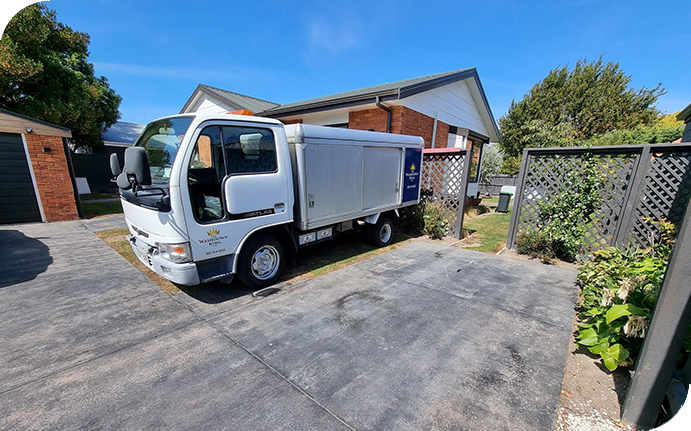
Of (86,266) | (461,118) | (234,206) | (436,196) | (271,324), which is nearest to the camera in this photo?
(271,324)

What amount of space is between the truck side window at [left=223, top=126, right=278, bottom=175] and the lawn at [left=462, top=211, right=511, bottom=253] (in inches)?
188

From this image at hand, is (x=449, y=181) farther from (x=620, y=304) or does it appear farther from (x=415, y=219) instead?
(x=620, y=304)

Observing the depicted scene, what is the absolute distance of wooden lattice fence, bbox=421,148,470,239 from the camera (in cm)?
637

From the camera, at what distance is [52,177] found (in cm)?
724

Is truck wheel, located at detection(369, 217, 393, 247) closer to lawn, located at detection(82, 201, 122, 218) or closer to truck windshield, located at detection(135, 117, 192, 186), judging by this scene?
truck windshield, located at detection(135, 117, 192, 186)

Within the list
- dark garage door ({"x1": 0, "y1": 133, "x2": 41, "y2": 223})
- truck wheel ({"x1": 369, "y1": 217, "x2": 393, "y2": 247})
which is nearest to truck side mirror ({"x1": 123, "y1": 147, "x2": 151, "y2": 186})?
truck wheel ({"x1": 369, "y1": 217, "x2": 393, "y2": 247})

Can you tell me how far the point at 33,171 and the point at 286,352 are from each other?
9181mm

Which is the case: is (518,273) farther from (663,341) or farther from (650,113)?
(650,113)

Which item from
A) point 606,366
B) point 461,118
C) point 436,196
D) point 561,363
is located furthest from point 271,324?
point 461,118

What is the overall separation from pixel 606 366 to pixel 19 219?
12.0 meters

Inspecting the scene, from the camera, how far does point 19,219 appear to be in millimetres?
7062

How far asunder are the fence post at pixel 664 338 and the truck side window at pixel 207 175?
3.96m

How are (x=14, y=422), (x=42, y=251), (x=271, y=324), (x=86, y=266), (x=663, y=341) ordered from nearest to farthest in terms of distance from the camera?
1. (x=663, y=341)
2. (x=14, y=422)
3. (x=271, y=324)
4. (x=86, y=266)
5. (x=42, y=251)

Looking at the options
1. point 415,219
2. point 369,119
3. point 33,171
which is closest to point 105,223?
point 33,171
